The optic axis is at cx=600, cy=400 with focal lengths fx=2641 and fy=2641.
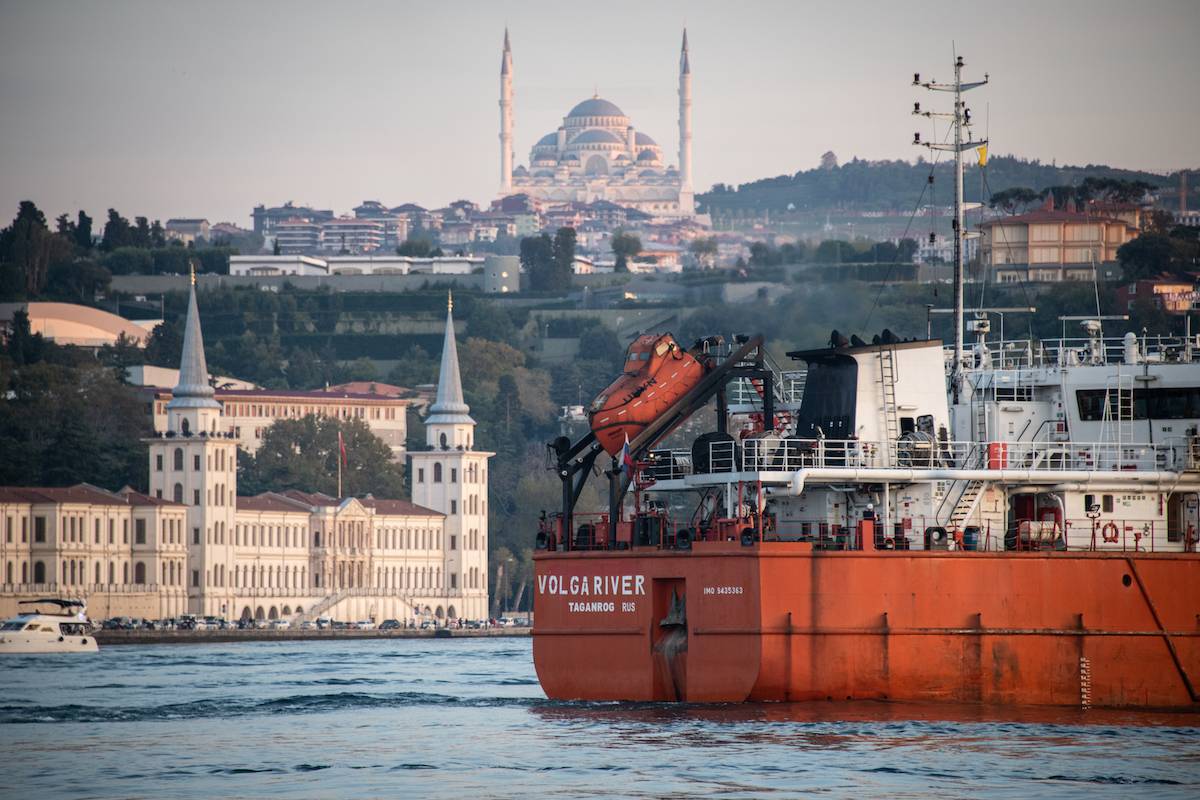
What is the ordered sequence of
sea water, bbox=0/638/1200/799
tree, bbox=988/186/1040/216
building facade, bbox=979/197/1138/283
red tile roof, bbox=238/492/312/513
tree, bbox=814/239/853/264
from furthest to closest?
red tile roof, bbox=238/492/312/513 < tree, bbox=988/186/1040/216 < building facade, bbox=979/197/1138/283 < tree, bbox=814/239/853/264 < sea water, bbox=0/638/1200/799

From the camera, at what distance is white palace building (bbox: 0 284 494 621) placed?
130875mm

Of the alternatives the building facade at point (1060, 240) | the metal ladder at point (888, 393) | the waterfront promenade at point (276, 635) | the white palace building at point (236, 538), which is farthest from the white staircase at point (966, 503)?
the building facade at point (1060, 240)

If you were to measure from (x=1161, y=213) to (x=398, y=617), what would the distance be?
48790 mm

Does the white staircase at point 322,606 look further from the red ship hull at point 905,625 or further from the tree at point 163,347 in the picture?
the red ship hull at point 905,625

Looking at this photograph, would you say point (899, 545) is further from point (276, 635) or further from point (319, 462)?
point (319, 462)

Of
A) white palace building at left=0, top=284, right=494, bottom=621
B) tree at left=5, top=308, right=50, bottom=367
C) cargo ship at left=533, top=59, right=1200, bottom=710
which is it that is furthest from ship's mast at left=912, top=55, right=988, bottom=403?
tree at left=5, top=308, right=50, bottom=367

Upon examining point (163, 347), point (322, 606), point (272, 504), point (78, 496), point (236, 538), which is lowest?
point (322, 606)

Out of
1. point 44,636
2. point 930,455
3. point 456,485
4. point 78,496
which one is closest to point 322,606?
point 456,485

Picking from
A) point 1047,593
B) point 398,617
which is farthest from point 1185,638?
point 398,617

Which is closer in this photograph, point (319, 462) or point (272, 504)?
point (272, 504)

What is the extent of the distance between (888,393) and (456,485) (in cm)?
11530

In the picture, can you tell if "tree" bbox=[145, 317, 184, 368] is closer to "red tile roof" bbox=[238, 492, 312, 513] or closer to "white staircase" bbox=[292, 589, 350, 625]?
"red tile roof" bbox=[238, 492, 312, 513]

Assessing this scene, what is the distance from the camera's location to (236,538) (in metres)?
145

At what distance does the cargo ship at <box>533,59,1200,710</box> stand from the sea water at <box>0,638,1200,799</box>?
0.77m
